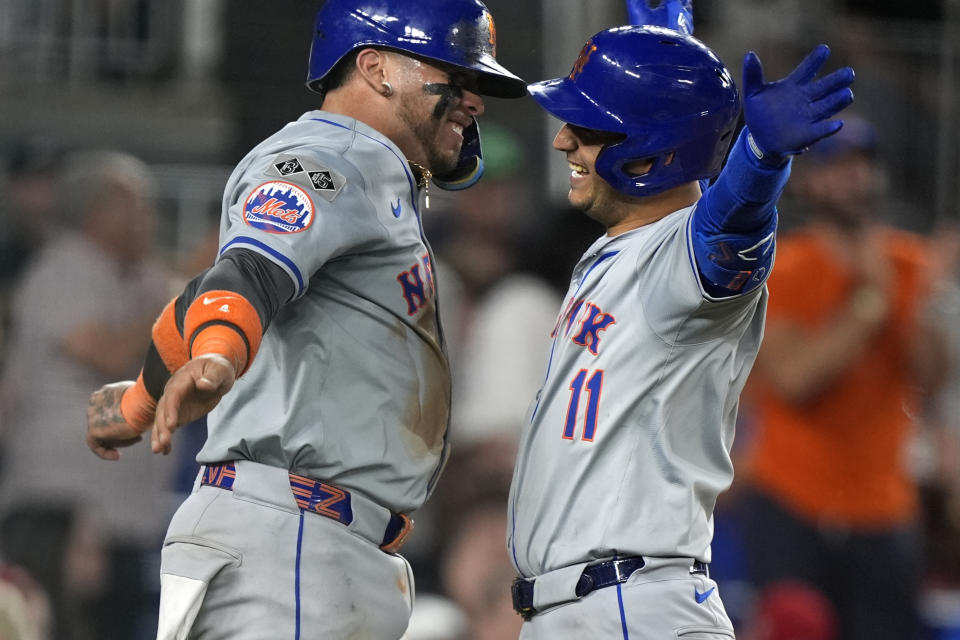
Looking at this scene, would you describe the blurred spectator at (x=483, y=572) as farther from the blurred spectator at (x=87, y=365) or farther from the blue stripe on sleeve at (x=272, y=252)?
the blue stripe on sleeve at (x=272, y=252)

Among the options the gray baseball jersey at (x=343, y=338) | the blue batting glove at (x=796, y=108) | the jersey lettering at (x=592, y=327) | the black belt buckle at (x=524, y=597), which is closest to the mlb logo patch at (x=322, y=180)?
the gray baseball jersey at (x=343, y=338)

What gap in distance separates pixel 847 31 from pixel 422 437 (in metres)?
7.03

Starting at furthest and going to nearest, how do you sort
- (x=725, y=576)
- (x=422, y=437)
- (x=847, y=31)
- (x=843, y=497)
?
(x=847, y=31) < (x=725, y=576) < (x=843, y=497) < (x=422, y=437)

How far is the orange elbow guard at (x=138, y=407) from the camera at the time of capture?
3.17 metres

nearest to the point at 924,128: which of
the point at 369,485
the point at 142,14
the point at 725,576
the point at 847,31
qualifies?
the point at 847,31

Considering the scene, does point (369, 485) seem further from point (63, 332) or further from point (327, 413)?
point (63, 332)

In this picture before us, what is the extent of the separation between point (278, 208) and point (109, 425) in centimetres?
65

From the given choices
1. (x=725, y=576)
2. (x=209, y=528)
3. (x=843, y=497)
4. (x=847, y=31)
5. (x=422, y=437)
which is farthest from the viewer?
(x=847, y=31)

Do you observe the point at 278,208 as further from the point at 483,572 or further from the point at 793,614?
the point at 483,572

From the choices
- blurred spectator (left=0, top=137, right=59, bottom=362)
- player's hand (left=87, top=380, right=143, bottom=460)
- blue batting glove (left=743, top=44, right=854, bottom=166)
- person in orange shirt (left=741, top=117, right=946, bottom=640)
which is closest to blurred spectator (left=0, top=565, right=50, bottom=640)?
blurred spectator (left=0, top=137, right=59, bottom=362)

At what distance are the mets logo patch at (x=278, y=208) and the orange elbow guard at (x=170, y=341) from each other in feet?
0.80

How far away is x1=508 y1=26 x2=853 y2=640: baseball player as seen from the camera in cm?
312

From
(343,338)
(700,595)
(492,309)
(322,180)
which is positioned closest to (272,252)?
(322,180)

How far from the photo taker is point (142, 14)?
10695 mm
